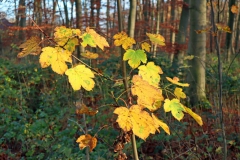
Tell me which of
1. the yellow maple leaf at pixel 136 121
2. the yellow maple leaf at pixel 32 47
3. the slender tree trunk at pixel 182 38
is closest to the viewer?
the yellow maple leaf at pixel 136 121

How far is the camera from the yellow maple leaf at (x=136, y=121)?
3.10 ft

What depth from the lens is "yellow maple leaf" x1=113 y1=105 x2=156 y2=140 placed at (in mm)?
943

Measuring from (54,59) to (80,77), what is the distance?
121mm

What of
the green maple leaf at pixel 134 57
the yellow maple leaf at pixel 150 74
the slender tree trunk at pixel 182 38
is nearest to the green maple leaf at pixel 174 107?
the yellow maple leaf at pixel 150 74

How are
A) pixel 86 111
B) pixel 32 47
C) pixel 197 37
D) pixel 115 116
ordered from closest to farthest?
pixel 32 47, pixel 86 111, pixel 115 116, pixel 197 37

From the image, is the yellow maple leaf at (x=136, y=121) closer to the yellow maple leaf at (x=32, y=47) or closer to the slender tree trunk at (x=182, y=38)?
the yellow maple leaf at (x=32, y=47)

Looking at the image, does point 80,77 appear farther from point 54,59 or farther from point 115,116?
point 115,116

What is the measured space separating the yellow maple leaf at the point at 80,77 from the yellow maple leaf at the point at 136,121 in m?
0.15

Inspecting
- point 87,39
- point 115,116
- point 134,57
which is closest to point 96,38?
point 87,39

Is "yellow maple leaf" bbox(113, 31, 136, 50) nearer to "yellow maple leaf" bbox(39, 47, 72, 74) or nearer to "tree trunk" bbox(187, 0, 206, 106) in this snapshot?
"yellow maple leaf" bbox(39, 47, 72, 74)

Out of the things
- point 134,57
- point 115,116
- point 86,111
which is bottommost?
point 115,116

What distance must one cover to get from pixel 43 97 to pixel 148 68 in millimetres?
4887

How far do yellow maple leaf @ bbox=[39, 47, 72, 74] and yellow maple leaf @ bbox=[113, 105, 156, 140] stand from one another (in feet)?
0.88

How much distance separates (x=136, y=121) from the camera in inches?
37.8
